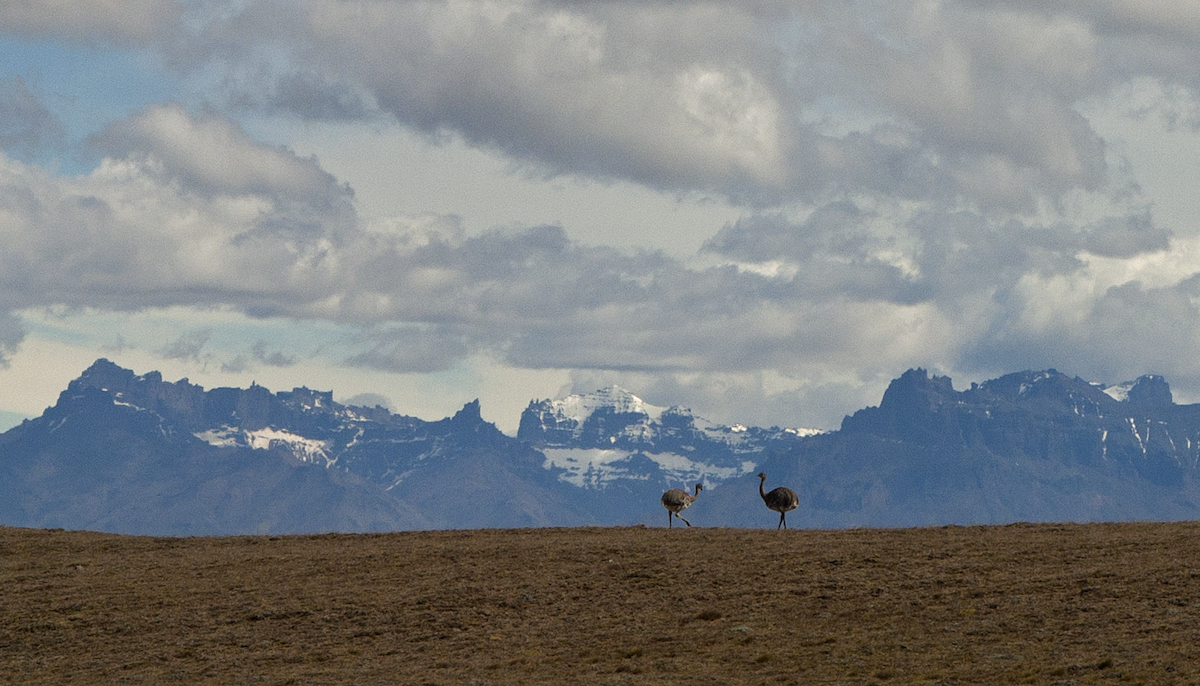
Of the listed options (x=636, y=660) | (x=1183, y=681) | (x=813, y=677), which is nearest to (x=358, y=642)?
(x=636, y=660)

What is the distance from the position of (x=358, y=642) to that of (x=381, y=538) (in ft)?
62.0

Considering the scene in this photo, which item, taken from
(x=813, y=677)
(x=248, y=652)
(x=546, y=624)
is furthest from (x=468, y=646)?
(x=813, y=677)

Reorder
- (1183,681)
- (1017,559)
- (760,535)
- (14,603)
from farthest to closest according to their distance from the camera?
(760,535), (14,603), (1017,559), (1183,681)

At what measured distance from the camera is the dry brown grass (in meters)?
44.5

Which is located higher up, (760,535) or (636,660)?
(760,535)

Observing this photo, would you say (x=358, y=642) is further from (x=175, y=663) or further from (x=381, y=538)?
(x=381, y=538)

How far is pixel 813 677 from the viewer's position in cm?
4284

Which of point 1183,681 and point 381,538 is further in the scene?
point 381,538

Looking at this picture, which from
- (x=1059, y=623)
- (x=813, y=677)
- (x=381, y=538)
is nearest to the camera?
(x=813, y=677)

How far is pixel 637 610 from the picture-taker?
52.7 metres

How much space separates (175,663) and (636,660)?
15.2 metres

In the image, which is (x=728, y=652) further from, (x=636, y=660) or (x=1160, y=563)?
(x=1160, y=563)

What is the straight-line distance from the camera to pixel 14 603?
2333 inches

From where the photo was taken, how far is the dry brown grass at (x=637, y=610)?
44.5 meters
